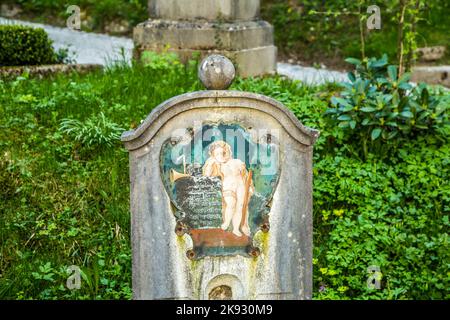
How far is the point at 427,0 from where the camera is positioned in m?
10.4

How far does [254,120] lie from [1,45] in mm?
4890

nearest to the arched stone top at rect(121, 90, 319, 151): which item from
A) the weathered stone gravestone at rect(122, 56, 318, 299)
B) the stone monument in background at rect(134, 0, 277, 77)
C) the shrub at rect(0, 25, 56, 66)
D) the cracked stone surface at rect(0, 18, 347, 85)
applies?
the weathered stone gravestone at rect(122, 56, 318, 299)

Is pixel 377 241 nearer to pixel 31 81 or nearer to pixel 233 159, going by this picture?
pixel 233 159

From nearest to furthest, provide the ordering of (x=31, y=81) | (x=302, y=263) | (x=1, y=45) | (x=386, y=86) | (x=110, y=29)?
1. (x=302, y=263)
2. (x=386, y=86)
3. (x=31, y=81)
4. (x=1, y=45)
5. (x=110, y=29)

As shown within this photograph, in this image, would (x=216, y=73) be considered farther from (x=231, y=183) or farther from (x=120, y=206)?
(x=120, y=206)

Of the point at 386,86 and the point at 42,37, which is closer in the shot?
the point at 386,86

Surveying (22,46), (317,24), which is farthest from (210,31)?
(317,24)

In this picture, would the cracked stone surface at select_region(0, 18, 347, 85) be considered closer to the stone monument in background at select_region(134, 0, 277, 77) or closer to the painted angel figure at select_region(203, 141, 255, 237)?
the stone monument in background at select_region(134, 0, 277, 77)

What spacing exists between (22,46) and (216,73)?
4.80 m

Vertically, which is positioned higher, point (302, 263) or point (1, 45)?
point (1, 45)

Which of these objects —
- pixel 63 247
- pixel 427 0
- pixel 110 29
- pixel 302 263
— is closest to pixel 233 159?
pixel 302 263

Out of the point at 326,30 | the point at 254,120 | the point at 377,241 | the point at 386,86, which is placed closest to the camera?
the point at 254,120

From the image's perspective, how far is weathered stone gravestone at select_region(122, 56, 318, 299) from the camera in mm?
3656
